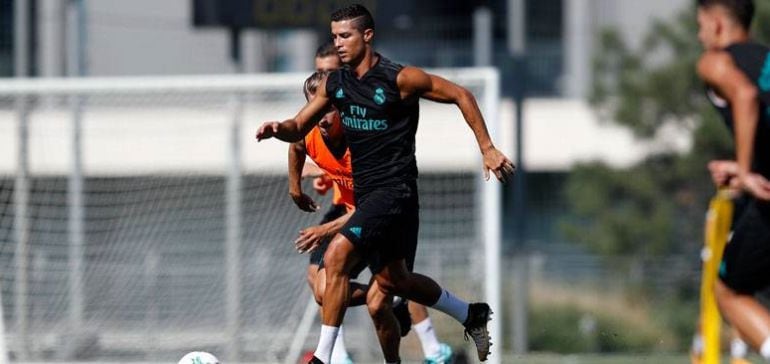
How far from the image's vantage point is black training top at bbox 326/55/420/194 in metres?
8.58

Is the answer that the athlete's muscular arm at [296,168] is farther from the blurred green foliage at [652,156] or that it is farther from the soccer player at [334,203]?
the blurred green foliage at [652,156]

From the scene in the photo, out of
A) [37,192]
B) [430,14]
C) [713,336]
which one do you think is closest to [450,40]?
[430,14]

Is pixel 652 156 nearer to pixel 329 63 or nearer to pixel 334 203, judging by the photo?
pixel 334 203

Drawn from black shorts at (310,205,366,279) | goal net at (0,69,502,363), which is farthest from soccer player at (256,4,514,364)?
goal net at (0,69,502,363)

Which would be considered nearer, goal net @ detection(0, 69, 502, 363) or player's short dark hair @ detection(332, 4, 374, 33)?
player's short dark hair @ detection(332, 4, 374, 33)

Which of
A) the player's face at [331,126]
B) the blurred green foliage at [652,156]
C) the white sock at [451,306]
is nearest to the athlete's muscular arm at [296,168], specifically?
the player's face at [331,126]

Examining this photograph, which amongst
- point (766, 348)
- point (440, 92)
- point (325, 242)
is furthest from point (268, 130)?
point (766, 348)

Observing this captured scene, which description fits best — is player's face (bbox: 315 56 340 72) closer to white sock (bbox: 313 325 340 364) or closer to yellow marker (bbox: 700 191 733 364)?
white sock (bbox: 313 325 340 364)

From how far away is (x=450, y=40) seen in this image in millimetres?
18625

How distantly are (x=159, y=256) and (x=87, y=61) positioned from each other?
101 inches

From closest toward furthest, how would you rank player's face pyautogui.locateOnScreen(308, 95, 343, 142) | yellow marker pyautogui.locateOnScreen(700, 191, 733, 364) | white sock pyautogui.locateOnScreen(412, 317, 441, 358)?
1. yellow marker pyautogui.locateOnScreen(700, 191, 733, 364)
2. player's face pyautogui.locateOnScreen(308, 95, 343, 142)
3. white sock pyautogui.locateOnScreen(412, 317, 441, 358)

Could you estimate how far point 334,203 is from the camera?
10086 mm

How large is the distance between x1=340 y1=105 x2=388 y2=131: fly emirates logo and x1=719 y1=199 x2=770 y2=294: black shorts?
1992 millimetres

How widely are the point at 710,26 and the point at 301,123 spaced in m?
2.26
